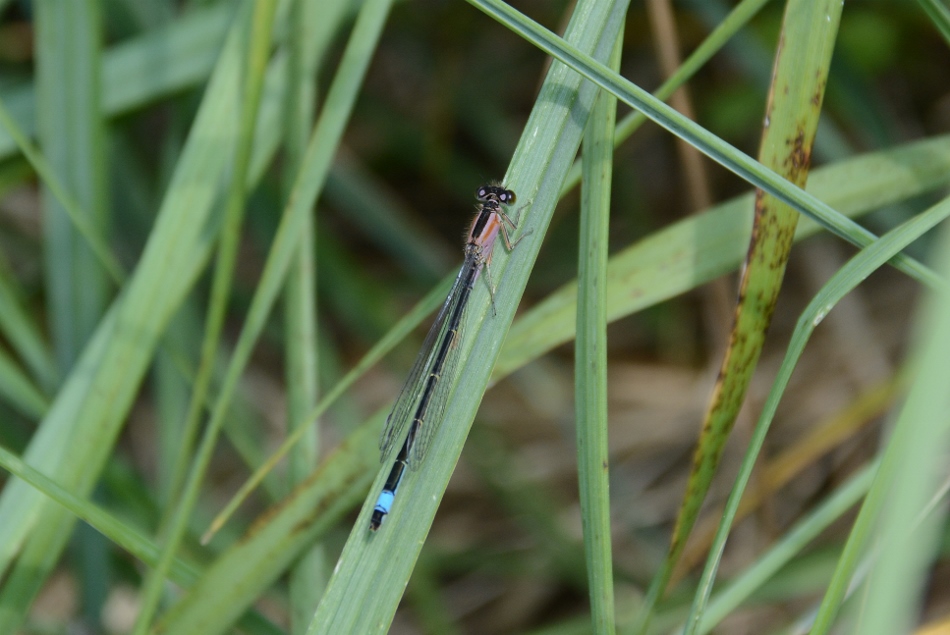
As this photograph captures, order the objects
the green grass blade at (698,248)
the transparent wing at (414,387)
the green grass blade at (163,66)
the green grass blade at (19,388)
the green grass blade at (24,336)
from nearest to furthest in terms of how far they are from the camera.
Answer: the transparent wing at (414,387) < the green grass blade at (698,248) < the green grass blade at (19,388) < the green grass blade at (24,336) < the green grass blade at (163,66)

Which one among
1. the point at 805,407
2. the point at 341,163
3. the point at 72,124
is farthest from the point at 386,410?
the point at 805,407

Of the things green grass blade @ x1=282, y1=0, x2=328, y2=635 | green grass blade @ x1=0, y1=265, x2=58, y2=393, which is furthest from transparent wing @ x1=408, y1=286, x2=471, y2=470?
green grass blade @ x1=0, y1=265, x2=58, y2=393

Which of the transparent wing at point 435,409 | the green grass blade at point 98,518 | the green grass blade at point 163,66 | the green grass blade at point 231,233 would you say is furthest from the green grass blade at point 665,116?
the green grass blade at point 163,66

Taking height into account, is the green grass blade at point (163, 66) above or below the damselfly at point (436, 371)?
above

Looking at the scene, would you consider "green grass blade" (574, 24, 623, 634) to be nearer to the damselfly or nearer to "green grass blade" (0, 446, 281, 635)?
the damselfly

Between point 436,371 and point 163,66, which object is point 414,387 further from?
point 163,66

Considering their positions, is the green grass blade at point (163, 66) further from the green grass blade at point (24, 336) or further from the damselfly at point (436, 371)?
the damselfly at point (436, 371)
